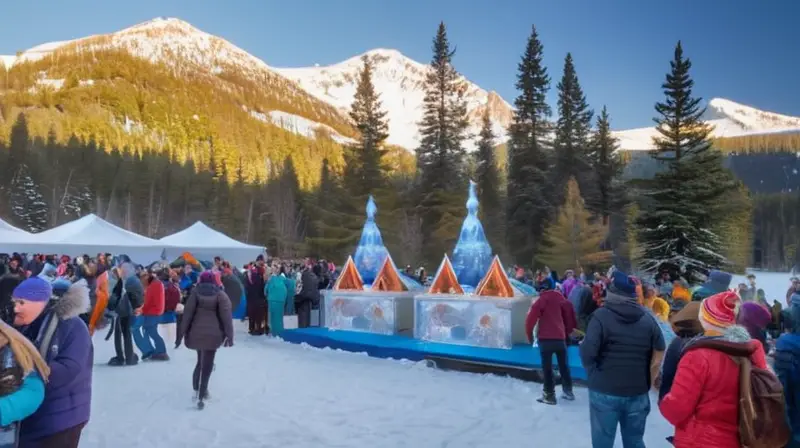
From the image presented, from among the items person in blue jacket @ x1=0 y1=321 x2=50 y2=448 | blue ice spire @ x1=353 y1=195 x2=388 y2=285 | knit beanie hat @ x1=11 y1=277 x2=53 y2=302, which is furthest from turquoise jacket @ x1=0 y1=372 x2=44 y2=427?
blue ice spire @ x1=353 y1=195 x2=388 y2=285

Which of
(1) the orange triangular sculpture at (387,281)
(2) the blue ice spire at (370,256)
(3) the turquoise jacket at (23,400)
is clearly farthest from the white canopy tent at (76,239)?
(3) the turquoise jacket at (23,400)

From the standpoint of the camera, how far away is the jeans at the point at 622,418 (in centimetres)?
390

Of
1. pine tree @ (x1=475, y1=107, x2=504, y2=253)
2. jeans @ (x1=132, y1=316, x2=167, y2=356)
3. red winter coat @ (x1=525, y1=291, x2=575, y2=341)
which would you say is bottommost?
jeans @ (x1=132, y1=316, x2=167, y2=356)

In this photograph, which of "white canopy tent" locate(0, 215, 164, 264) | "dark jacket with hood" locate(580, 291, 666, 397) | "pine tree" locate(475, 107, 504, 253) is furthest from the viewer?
"pine tree" locate(475, 107, 504, 253)

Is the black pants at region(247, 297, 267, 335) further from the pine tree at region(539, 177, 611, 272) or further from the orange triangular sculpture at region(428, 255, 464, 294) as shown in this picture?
the pine tree at region(539, 177, 611, 272)

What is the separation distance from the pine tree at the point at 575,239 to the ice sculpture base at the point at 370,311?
1629 centimetres

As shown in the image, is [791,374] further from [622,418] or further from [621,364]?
[622,418]

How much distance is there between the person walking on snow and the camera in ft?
12.8

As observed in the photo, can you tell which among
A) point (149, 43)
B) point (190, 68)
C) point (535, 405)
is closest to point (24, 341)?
point (535, 405)

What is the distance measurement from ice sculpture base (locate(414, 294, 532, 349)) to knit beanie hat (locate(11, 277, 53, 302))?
8085 millimetres

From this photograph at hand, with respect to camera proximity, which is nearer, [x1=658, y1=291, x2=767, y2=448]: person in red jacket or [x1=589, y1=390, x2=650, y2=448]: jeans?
[x1=658, y1=291, x2=767, y2=448]: person in red jacket

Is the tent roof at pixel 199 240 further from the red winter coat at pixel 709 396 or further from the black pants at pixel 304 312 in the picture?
the red winter coat at pixel 709 396

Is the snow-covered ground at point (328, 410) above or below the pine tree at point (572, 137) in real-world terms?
below

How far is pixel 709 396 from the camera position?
2.56m
